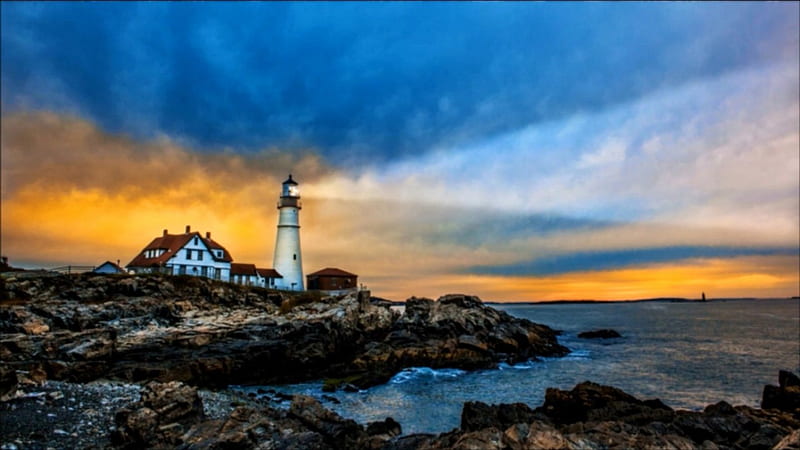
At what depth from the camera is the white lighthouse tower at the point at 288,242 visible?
186ft

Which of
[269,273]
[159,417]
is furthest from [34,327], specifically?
[269,273]

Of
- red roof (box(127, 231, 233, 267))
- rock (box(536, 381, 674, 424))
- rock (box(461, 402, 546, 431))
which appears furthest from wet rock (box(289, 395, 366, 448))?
red roof (box(127, 231, 233, 267))

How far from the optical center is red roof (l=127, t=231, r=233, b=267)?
50438 mm

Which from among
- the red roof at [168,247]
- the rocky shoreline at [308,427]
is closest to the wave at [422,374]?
the rocky shoreline at [308,427]

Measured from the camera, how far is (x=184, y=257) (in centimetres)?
5072

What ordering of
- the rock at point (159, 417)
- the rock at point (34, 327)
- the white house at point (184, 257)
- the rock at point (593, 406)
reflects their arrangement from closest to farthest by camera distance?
the rock at point (159, 417) < the rock at point (593, 406) < the rock at point (34, 327) < the white house at point (184, 257)

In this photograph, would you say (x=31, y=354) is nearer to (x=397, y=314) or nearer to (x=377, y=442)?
(x=377, y=442)

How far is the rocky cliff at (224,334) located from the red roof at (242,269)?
1136 centimetres

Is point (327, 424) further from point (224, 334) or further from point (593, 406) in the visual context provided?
point (224, 334)

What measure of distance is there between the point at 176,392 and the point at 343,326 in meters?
25.0

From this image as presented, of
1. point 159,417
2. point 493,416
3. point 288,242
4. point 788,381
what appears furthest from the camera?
point 288,242

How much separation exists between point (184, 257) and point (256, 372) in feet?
84.0

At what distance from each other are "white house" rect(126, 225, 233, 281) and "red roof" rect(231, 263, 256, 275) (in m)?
2.14

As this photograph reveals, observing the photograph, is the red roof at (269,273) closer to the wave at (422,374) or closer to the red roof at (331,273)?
the red roof at (331,273)
